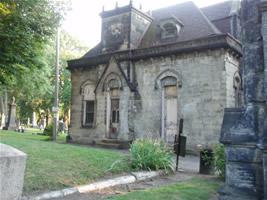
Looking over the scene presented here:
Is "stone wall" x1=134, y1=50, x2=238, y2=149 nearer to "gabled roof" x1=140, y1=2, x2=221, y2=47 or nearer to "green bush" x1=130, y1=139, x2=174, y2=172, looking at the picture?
"gabled roof" x1=140, y1=2, x2=221, y2=47

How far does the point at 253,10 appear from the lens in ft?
19.8

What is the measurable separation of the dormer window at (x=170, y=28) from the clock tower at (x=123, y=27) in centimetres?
219

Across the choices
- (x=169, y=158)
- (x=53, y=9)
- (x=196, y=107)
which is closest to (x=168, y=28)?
(x=196, y=107)

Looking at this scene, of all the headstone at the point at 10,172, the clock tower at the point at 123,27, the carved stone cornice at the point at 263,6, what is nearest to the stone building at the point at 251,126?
the carved stone cornice at the point at 263,6

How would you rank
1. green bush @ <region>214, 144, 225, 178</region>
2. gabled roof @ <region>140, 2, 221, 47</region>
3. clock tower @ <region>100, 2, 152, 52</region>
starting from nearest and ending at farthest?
1. green bush @ <region>214, 144, 225, 178</region>
2. gabled roof @ <region>140, 2, 221, 47</region>
3. clock tower @ <region>100, 2, 152, 52</region>

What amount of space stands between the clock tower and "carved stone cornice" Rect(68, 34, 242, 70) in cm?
110

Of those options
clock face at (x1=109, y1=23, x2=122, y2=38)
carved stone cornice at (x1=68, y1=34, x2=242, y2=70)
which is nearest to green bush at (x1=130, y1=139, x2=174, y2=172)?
carved stone cornice at (x1=68, y1=34, x2=242, y2=70)

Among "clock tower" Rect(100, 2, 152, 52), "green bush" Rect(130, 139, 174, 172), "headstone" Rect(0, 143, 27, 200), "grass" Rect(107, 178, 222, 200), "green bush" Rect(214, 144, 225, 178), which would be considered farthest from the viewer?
"clock tower" Rect(100, 2, 152, 52)

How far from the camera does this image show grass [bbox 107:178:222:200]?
6414mm

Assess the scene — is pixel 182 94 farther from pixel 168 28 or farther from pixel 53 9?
pixel 53 9

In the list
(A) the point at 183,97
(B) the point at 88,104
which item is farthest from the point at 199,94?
(B) the point at 88,104

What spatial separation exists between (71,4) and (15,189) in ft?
56.7

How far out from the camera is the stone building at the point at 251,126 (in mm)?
5289

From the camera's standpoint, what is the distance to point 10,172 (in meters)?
3.49
